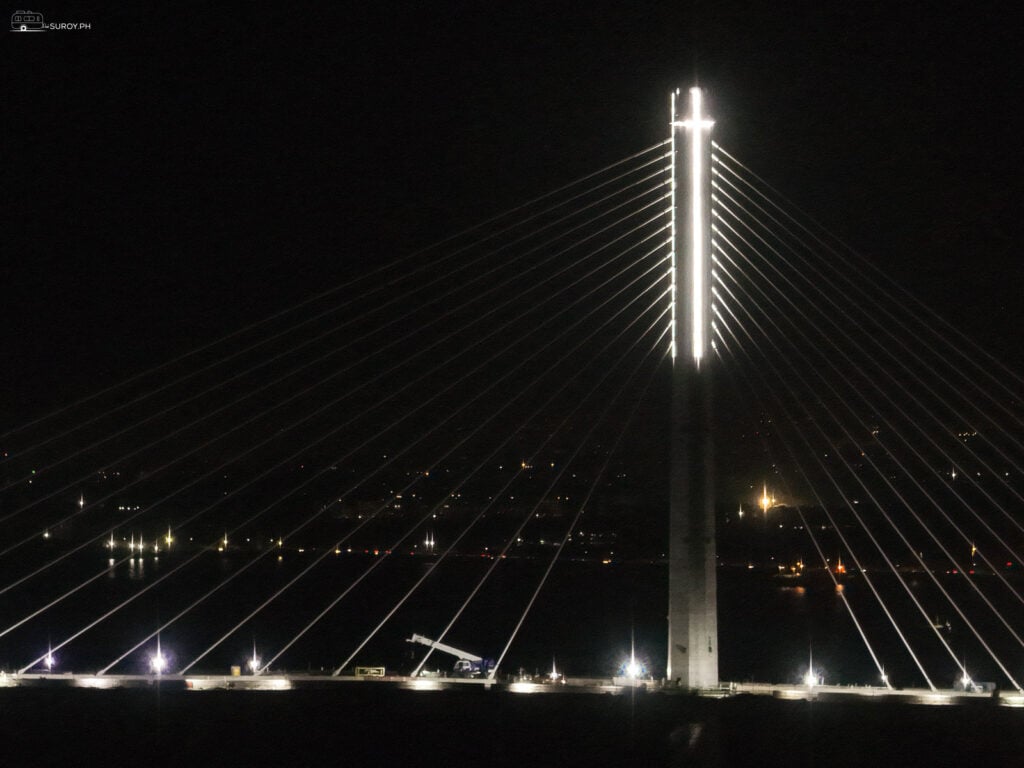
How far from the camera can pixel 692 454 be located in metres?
7.95

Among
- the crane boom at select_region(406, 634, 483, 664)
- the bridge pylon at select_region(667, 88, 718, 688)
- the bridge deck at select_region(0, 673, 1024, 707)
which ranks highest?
the bridge pylon at select_region(667, 88, 718, 688)

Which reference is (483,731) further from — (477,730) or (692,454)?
(692,454)

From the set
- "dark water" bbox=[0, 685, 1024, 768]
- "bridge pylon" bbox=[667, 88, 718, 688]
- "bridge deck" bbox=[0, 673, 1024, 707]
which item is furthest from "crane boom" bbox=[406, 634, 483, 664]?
"dark water" bbox=[0, 685, 1024, 768]

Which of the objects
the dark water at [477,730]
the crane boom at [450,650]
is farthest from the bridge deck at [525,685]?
the crane boom at [450,650]

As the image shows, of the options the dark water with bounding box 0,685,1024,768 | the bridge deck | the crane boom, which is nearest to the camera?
the dark water with bounding box 0,685,1024,768

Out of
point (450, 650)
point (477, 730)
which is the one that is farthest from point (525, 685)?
point (450, 650)

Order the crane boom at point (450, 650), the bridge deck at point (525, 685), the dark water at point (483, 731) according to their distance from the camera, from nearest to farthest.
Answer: the dark water at point (483, 731) → the bridge deck at point (525, 685) → the crane boom at point (450, 650)

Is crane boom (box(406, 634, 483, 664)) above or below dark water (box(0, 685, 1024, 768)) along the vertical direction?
above

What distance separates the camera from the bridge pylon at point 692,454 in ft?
26.1

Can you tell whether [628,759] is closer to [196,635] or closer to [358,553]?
[196,635]

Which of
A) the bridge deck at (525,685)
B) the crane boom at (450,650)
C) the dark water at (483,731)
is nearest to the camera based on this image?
the dark water at (483,731)

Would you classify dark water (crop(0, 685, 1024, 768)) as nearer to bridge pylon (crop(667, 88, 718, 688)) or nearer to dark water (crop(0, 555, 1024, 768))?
dark water (crop(0, 555, 1024, 768))

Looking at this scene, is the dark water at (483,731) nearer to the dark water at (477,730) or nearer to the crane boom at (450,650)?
the dark water at (477,730)

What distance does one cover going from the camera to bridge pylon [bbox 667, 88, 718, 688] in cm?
795
